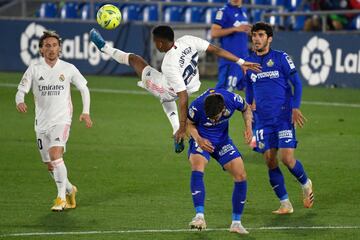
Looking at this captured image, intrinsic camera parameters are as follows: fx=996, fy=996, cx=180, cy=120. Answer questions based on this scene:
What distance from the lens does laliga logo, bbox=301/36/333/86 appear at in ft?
81.4

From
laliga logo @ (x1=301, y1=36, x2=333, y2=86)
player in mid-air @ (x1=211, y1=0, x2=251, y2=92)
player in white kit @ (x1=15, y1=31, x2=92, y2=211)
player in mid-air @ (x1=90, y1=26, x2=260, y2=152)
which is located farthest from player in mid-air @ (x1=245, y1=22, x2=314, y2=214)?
laliga logo @ (x1=301, y1=36, x2=333, y2=86)

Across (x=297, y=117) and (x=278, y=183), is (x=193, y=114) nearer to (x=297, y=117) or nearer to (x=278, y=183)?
(x=297, y=117)

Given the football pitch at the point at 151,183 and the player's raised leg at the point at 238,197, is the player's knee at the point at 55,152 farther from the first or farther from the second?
the player's raised leg at the point at 238,197

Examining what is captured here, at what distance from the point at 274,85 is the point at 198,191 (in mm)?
1963

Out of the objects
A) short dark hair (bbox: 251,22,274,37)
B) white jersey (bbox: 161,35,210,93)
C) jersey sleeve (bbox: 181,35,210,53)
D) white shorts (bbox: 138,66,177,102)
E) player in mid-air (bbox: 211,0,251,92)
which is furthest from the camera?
player in mid-air (bbox: 211,0,251,92)

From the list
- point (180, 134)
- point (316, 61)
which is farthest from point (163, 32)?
point (316, 61)

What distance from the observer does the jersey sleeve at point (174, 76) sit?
1183 cm

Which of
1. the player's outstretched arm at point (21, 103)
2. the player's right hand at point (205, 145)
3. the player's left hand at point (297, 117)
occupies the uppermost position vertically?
the player's outstretched arm at point (21, 103)

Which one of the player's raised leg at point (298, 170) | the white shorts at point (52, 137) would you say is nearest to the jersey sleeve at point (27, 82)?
the white shorts at point (52, 137)

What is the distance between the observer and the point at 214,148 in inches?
417

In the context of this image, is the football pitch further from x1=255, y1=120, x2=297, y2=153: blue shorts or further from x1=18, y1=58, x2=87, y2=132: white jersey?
x1=18, y1=58, x2=87, y2=132: white jersey

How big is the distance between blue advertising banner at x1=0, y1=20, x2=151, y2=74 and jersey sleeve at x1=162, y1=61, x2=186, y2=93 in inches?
629

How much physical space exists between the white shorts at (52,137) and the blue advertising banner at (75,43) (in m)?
16.3

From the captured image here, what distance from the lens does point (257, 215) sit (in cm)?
1161
